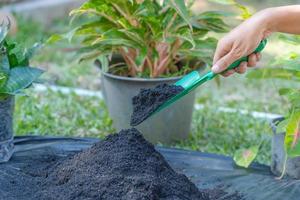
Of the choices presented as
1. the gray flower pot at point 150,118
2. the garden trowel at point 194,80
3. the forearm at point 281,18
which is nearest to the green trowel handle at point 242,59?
the garden trowel at point 194,80

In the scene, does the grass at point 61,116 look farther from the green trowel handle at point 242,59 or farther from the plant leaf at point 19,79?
the green trowel handle at point 242,59

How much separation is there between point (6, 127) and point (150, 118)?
870mm

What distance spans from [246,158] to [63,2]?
416 centimetres

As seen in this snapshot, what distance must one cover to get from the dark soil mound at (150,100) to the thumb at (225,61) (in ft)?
0.71

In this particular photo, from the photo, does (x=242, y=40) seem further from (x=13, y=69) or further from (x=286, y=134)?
(x=13, y=69)

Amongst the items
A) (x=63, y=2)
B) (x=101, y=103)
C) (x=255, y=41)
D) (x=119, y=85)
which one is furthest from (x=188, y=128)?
(x=63, y=2)

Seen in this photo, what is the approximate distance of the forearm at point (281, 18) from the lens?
2219 millimetres

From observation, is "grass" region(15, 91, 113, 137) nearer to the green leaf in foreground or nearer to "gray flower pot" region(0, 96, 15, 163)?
"gray flower pot" region(0, 96, 15, 163)

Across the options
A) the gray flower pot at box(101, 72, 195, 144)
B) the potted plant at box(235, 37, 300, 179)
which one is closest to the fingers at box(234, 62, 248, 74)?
the potted plant at box(235, 37, 300, 179)

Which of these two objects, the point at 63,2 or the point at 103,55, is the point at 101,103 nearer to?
the point at 103,55

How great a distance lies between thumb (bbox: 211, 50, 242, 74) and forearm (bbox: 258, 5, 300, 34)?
0.53 feet

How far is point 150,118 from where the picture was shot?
3.24 metres

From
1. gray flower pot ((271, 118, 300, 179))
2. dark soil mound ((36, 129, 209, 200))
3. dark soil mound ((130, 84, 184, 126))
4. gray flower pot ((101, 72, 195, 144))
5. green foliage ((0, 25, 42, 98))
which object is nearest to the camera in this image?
dark soil mound ((36, 129, 209, 200))

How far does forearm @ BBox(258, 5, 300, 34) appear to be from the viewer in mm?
2219
